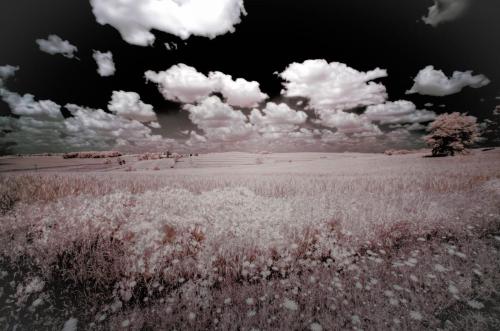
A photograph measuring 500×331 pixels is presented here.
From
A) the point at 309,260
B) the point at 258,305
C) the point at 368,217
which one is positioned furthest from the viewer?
the point at 368,217

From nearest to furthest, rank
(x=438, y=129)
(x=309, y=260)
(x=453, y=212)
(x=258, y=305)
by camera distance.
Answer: (x=258, y=305) → (x=309, y=260) → (x=453, y=212) → (x=438, y=129)

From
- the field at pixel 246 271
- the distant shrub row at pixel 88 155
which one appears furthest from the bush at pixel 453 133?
the distant shrub row at pixel 88 155

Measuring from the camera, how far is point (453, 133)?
145ft

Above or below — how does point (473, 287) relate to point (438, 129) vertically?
below

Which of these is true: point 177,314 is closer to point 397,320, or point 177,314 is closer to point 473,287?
point 397,320

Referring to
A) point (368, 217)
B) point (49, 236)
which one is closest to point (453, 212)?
point (368, 217)

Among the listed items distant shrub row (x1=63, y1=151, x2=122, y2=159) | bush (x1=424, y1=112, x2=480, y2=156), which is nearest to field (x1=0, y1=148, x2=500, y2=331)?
bush (x1=424, y1=112, x2=480, y2=156)

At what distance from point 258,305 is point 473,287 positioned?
13.4 feet

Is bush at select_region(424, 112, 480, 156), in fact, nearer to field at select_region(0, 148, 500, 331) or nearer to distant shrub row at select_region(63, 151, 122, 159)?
field at select_region(0, 148, 500, 331)

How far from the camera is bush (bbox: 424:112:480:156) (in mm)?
43969

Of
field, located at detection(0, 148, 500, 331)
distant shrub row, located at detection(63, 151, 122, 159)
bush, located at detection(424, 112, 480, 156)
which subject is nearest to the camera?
field, located at detection(0, 148, 500, 331)

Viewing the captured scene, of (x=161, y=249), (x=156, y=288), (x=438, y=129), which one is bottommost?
(x=156, y=288)

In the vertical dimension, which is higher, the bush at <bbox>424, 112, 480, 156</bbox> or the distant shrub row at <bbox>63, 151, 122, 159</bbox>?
the bush at <bbox>424, 112, 480, 156</bbox>

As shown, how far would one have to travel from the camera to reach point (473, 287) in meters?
3.88
